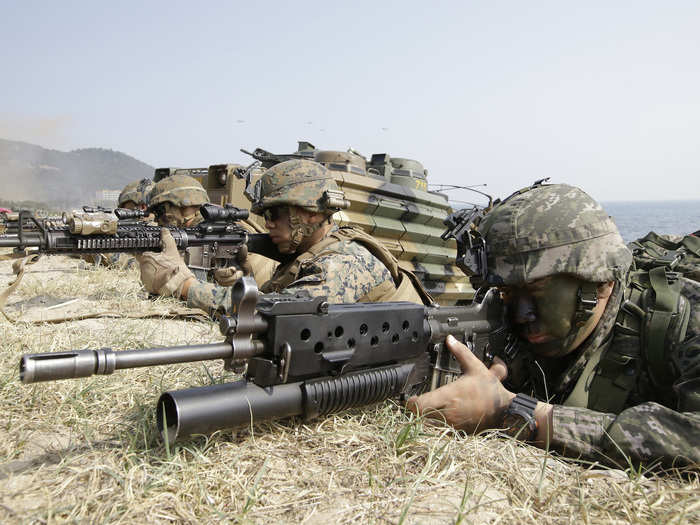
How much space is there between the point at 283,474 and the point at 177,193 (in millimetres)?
5948

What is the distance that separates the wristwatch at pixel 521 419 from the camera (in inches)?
93.9

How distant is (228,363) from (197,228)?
4.42 meters

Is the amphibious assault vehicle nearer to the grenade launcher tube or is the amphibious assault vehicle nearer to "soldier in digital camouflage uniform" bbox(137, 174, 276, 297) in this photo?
"soldier in digital camouflage uniform" bbox(137, 174, 276, 297)

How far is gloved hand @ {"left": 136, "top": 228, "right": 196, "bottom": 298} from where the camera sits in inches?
213

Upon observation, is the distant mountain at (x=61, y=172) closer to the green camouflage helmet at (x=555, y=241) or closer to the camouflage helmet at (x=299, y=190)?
the camouflage helmet at (x=299, y=190)

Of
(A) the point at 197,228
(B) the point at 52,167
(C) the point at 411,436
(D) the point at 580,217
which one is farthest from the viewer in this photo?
(B) the point at 52,167

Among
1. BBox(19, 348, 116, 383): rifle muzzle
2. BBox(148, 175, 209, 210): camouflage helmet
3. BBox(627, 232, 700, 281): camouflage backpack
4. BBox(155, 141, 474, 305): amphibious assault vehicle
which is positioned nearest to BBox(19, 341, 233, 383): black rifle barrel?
BBox(19, 348, 116, 383): rifle muzzle

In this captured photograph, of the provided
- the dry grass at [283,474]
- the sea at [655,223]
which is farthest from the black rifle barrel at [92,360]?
the sea at [655,223]

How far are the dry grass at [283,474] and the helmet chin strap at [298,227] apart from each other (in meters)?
2.01

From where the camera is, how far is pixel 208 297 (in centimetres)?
502

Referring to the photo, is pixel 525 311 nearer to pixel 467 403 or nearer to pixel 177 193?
pixel 467 403

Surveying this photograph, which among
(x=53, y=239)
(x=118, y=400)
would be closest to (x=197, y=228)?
(x=53, y=239)

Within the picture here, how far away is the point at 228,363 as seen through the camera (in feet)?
6.48

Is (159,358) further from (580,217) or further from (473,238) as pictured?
(580,217)
